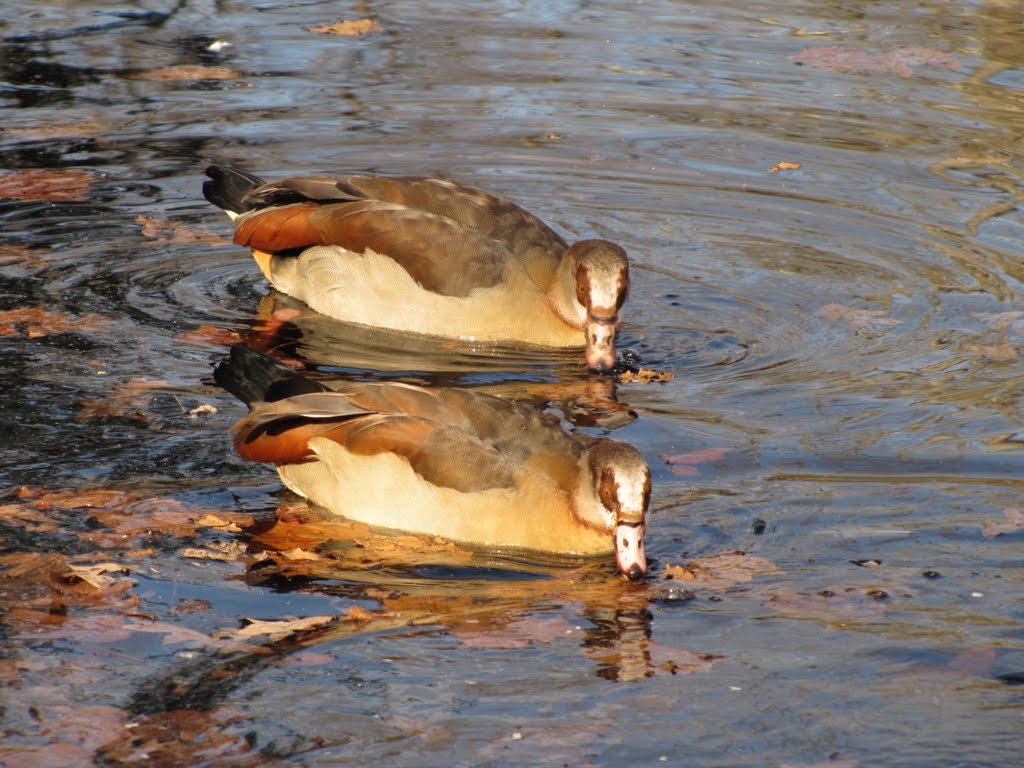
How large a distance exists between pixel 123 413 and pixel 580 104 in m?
7.55

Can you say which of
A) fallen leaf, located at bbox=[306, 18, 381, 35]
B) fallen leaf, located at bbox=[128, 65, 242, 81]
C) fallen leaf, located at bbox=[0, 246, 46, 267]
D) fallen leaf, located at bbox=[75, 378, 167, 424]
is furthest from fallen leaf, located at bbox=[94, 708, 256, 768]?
fallen leaf, located at bbox=[306, 18, 381, 35]

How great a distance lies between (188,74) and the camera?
1556cm

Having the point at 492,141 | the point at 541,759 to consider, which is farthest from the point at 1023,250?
the point at 541,759

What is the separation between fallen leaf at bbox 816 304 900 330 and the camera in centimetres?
1043

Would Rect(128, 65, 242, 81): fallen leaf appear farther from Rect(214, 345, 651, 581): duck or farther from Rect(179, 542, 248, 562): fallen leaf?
Rect(179, 542, 248, 562): fallen leaf

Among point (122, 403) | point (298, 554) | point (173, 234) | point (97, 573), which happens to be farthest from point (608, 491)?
point (173, 234)

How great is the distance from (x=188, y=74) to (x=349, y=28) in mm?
2253

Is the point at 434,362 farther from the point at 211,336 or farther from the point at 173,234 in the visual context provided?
the point at 173,234

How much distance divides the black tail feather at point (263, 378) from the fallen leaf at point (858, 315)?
4.15m

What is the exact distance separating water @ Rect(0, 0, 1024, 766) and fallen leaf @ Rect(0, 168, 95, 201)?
0.10 metres

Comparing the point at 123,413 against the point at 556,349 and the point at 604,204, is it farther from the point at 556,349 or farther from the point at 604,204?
the point at 604,204

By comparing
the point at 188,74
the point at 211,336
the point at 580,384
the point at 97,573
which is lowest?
the point at 580,384

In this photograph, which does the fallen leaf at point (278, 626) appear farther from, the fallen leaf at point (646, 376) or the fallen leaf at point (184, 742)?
the fallen leaf at point (646, 376)

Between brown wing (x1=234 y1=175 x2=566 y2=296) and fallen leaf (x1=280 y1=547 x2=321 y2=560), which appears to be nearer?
fallen leaf (x1=280 y1=547 x2=321 y2=560)
